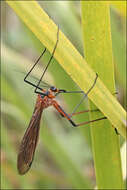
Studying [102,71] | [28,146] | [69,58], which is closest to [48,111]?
[28,146]

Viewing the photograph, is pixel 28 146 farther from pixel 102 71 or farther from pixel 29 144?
pixel 102 71

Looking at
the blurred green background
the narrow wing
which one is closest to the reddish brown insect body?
the narrow wing

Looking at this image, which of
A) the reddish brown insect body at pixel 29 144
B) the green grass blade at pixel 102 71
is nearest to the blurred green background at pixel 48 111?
the reddish brown insect body at pixel 29 144

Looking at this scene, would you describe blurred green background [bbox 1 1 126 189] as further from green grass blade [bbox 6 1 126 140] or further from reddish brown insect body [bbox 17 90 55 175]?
green grass blade [bbox 6 1 126 140]

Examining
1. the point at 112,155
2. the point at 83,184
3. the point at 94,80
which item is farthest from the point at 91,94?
the point at 83,184

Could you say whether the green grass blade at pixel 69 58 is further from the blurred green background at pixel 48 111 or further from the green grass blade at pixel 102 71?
the blurred green background at pixel 48 111

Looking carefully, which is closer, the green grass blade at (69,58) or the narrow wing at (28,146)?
the green grass blade at (69,58)
